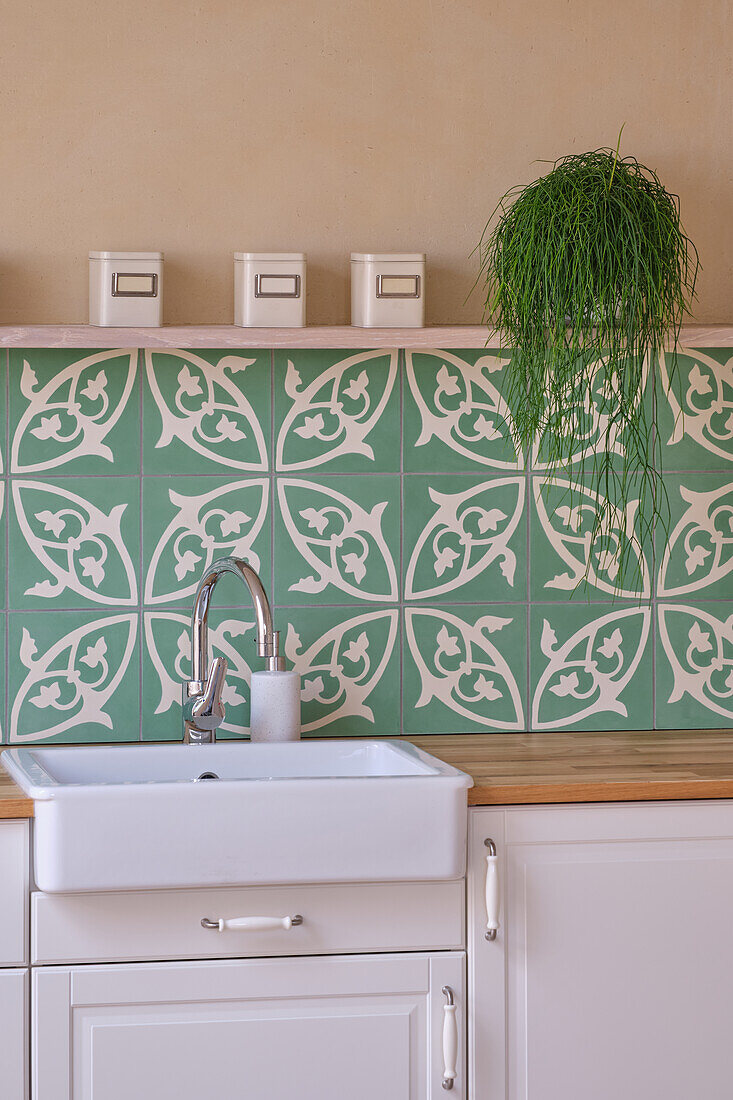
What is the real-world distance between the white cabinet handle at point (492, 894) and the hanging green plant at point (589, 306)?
0.68 m

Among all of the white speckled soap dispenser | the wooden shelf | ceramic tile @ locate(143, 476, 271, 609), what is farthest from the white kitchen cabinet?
the wooden shelf

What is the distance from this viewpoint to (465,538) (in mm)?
2215

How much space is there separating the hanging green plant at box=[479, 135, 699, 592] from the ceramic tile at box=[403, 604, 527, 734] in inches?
8.3

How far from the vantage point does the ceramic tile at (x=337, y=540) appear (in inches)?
86.0

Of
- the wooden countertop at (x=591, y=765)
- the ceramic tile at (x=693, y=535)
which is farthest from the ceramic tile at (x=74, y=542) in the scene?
the ceramic tile at (x=693, y=535)

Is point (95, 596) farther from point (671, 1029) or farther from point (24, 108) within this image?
point (671, 1029)

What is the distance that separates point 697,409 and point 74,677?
123cm

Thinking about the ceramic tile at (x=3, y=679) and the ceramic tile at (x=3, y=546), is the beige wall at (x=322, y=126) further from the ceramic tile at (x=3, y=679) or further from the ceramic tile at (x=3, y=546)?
the ceramic tile at (x=3, y=679)

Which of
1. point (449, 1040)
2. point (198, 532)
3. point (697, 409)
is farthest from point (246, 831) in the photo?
point (697, 409)

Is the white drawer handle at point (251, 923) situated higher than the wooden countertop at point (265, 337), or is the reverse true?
the wooden countertop at point (265, 337)

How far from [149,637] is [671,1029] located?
106cm

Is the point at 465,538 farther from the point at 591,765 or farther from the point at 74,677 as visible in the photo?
the point at 74,677

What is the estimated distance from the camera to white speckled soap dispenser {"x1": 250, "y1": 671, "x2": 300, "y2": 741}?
80.1 inches

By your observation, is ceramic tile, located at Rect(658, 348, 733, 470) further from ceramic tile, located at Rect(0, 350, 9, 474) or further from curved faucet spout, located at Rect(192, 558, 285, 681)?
ceramic tile, located at Rect(0, 350, 9, 474)
